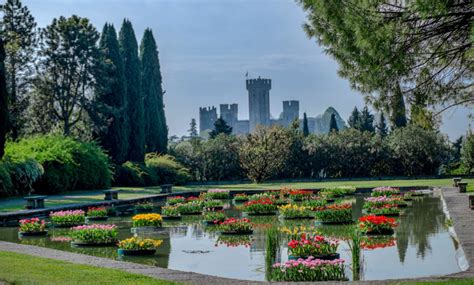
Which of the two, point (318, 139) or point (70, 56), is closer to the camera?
point (70, 56)

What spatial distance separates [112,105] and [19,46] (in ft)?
19.8

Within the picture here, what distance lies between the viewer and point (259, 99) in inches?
5394

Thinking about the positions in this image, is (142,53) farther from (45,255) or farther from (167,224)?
(45,255)

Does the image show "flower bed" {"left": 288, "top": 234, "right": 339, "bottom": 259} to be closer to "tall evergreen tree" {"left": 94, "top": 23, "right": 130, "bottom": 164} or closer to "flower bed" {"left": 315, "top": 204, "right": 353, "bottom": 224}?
"flower bed" {"left": 315, "top": 204, "right": 353, "bottom": 224}

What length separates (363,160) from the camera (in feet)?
152

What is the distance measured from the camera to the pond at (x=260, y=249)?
34.4ft

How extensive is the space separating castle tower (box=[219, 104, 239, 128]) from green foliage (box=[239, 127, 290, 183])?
103 metres

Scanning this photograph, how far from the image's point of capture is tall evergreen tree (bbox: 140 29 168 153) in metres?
47.6

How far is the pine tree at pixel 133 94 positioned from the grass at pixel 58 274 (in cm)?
3248

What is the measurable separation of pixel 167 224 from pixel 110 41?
24.9m

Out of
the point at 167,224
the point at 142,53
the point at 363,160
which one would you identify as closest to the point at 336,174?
the point at 363,160

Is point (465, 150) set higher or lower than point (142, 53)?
lower

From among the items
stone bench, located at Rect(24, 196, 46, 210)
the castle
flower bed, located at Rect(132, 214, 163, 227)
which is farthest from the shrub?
the castle

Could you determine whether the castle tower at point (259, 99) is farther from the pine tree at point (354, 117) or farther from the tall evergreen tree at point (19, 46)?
the tall evergreen tree at point (19, 46)
